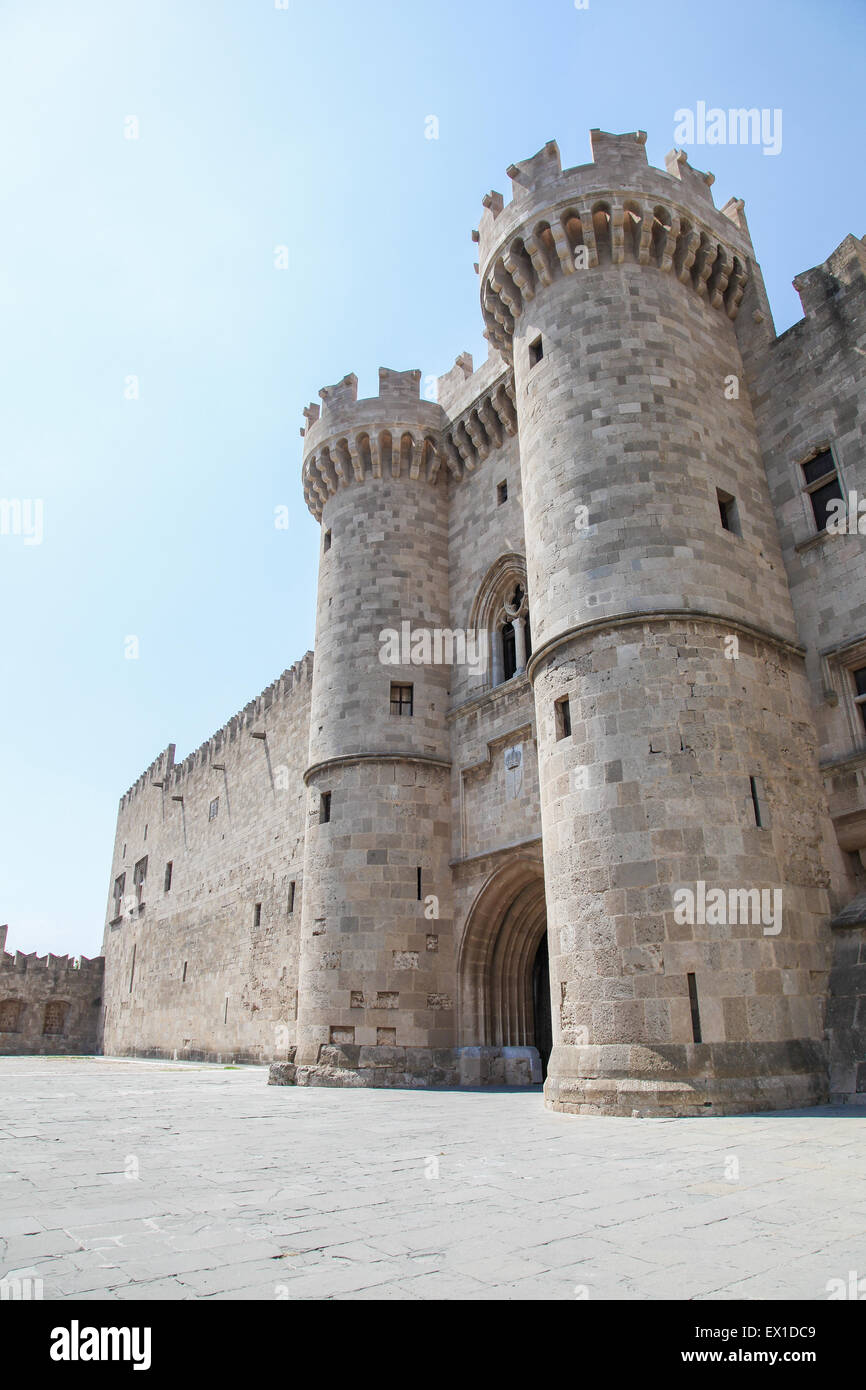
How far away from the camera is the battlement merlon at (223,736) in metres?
23.2

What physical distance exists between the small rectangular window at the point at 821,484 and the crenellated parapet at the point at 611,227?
10.8ft

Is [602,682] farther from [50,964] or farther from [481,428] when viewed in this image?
[50,964]

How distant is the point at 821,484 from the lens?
38.7 ft

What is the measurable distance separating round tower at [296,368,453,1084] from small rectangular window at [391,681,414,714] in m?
0.03

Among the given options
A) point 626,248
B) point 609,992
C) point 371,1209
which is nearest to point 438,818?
point 609,992

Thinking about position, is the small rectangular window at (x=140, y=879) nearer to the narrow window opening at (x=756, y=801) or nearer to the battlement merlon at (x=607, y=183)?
the battlement merlon at (x=607, y=183)

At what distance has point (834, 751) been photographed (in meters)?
10.7

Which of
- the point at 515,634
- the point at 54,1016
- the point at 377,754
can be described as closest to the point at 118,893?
the point at 54,1016

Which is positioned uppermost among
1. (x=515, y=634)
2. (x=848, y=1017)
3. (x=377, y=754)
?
(x=515, y=634)

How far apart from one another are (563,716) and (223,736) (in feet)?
65.0

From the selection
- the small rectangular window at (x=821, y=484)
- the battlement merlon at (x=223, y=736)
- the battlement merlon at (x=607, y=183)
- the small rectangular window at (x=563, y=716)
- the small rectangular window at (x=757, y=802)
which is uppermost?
the battlement merlon at (x=607, y=183)

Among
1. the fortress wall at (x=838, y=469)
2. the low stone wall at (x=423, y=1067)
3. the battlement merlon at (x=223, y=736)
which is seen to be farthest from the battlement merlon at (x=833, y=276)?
the battlement merlon at (x=223, y=736)
